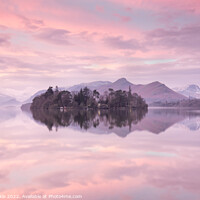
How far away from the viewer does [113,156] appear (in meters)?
20.2

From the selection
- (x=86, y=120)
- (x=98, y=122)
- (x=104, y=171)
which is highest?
(x=86, y=120)

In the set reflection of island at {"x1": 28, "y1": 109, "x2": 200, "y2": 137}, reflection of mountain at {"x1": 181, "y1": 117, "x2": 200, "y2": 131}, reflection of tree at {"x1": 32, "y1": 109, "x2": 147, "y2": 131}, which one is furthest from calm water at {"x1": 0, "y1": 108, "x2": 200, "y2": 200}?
reflection of tree at {"x1": 32, "y1": 109, "x2": 147, "y2": 131}

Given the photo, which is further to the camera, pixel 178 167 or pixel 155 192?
pixel 178 167

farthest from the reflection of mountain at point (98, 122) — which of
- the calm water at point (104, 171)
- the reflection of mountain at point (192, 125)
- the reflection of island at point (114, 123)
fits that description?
the calm water at point (104, 171)

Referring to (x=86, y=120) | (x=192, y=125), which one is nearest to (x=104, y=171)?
(x=192, y=125)

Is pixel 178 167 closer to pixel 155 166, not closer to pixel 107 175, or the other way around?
pixel 155 166

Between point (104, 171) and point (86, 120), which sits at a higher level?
point (86, 120)

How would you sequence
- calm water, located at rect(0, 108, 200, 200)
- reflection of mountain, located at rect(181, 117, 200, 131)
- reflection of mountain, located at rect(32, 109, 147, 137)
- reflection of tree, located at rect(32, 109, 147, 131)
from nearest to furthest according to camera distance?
calm water, located at rect(0, 108, 200, 200)
reflection of mountain, located at rect(32, 109, 147, 137)
reflection of mountain, located at rect(181, 117, 200, 131)
reflection of tree, located at rect(32, 109, 147, 131)

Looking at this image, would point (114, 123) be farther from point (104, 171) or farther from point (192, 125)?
point (104, 171)

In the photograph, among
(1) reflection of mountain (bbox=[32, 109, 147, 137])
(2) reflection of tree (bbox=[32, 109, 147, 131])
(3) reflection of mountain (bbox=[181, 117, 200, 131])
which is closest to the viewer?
(1) reflection of mountain (bbox=[32, 109, 147, 137])

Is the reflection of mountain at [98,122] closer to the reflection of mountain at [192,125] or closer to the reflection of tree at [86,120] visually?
the reflection of tree at [86,120]

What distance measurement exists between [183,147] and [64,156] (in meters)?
11.7

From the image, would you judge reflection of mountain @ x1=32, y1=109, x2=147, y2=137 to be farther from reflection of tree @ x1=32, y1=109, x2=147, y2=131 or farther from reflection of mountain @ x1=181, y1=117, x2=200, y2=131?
reflection of mountain @ x1=181, y1=117, x2=200, y2=131

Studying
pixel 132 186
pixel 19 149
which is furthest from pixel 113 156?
pixel 19 149
